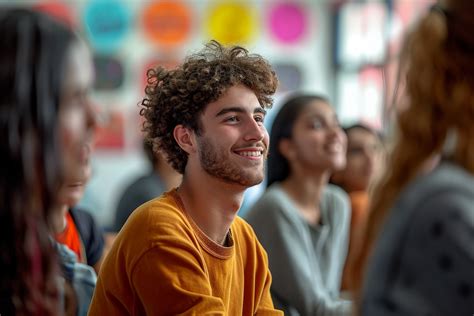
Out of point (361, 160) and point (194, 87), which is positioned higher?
point (194, 87)

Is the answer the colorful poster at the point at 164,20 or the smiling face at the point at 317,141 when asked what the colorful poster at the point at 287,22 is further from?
the smiling face at the point at 317,141

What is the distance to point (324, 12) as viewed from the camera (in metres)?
5.79

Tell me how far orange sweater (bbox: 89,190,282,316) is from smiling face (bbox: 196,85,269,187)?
13 centimetres

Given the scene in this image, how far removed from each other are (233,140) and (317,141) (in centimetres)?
103

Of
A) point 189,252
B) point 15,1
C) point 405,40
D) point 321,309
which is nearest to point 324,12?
point 15,1

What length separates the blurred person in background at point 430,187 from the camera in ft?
3.46

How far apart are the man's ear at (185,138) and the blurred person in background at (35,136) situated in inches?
28.9

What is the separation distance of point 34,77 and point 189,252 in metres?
0.67

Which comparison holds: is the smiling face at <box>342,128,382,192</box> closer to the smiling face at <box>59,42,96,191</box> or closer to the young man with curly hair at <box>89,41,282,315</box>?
the young man with curly hair at <box>89,41,282,315</box>

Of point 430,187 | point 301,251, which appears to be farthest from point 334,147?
point 430,187

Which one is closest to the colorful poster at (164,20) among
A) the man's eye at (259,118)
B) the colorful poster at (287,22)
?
the colorful poster at (287,22)

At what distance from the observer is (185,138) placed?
6.46ft

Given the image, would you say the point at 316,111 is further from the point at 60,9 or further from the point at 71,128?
the point at 60,9

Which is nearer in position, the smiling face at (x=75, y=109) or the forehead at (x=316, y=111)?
the smiling face at (x=75, y=109)
